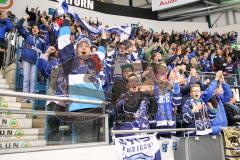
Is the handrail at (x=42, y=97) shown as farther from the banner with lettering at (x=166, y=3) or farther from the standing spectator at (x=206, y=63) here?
the banner with lettering at (x=166, y=3)

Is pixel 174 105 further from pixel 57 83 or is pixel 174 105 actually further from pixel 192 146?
pixel 57 83

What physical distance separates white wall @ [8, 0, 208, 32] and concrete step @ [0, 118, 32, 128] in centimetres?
718

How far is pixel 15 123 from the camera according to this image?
3.31m

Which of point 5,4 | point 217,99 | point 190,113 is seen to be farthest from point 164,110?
point 5,4

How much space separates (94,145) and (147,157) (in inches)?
26.9

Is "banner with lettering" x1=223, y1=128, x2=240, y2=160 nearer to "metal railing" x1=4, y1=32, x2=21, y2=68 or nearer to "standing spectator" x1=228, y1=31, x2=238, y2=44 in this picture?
"metal railing" x1=4, y1=32, x2=21, y2=68

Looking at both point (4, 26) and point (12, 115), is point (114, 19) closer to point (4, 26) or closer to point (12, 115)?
point (4, 26)

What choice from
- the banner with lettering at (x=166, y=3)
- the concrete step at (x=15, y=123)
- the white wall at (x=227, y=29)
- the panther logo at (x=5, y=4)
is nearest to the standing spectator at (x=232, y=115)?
the concrete step at (x=15, y=123)

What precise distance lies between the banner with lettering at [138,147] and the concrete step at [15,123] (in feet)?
3.26

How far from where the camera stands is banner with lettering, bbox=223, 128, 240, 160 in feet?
15.0

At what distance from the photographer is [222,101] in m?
5.64

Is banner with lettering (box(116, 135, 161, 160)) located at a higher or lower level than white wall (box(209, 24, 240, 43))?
lower

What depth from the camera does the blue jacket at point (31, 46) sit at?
5.54 meters

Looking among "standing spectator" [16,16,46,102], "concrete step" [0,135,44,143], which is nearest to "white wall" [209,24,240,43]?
"standing spectator" [16,16,46,102]
